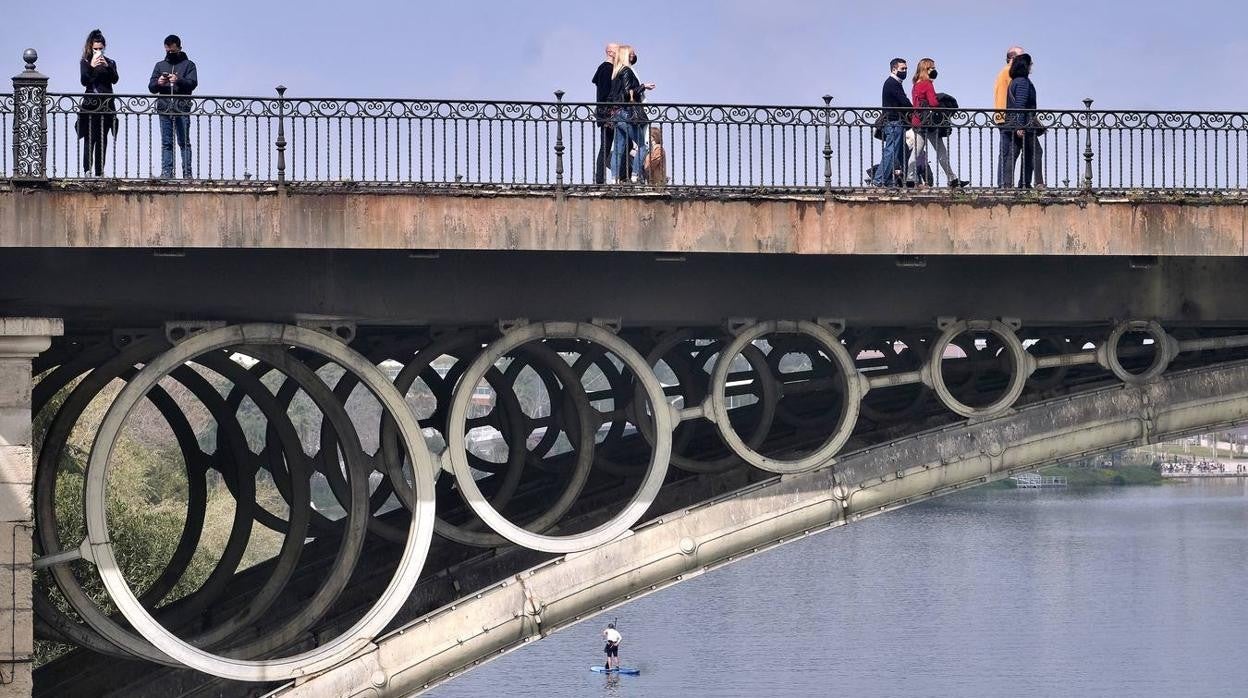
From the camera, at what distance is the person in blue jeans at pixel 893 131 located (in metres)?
20.4

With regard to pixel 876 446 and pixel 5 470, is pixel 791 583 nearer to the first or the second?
pixel 876 446

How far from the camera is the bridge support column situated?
17.6m

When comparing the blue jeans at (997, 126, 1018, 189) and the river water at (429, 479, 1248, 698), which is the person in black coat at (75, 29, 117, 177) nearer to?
the blue jeans at (997, 126, 1018, 189)

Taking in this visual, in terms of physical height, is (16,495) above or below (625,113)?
below

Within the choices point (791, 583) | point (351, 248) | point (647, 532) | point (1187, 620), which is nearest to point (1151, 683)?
point (1187, 620)

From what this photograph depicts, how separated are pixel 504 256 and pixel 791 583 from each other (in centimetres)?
5356

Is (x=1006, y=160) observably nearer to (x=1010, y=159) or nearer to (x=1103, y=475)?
(x=1010, y=159)

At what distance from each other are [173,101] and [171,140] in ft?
1.30

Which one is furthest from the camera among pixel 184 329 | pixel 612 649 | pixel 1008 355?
pixel 612 649

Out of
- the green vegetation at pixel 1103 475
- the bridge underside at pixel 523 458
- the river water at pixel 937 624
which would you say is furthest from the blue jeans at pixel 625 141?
the green vegetation at pixel 1103 475

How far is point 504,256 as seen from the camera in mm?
20031

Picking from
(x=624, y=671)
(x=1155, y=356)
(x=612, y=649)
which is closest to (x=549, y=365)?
(x=1155, y=356)

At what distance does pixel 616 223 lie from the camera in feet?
63.4

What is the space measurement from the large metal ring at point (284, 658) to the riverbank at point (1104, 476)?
109063 mm
